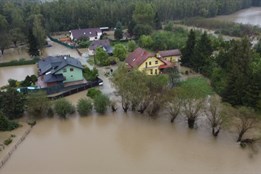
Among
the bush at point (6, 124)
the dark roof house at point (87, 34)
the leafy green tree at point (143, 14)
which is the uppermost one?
the leafy green tree at point (143, 14)

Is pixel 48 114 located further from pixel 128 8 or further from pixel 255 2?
pixel 255 2

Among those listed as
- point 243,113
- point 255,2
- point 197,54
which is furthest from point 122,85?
point 255,2

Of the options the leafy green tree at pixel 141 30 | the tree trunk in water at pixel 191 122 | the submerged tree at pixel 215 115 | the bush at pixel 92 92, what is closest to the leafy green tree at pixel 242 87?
the submerged tree at pixel 215 115

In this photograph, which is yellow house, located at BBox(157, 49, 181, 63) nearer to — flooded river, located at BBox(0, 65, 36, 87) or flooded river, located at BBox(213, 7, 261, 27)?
flooded river, located at BBox(0, 65, 36, 87)

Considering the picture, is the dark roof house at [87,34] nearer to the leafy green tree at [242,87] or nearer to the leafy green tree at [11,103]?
the leafy green tree at [11,103]

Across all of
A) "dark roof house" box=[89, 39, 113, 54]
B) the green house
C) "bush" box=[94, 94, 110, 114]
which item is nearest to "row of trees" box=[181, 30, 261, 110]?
"bush" box=[94, 94, 110, 114]

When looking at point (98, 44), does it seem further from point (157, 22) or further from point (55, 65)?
point (157, 22)

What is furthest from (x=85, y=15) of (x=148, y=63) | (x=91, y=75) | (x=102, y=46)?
(x=148, y=63)
